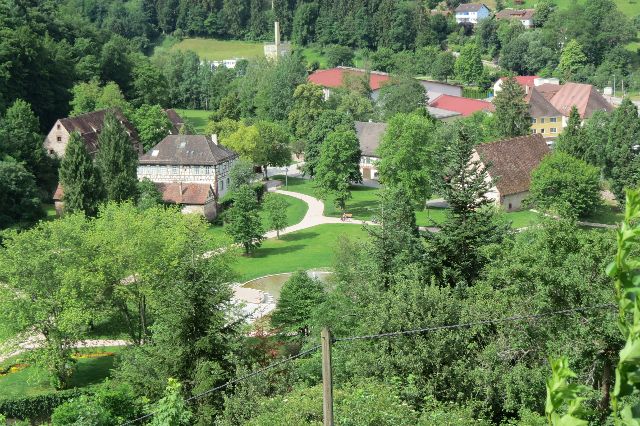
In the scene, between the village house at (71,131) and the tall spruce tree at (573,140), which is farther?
the village house at (71,131)

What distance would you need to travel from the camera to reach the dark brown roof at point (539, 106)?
232ft

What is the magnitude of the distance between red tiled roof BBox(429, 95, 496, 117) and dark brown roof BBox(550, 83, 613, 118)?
6.78 m

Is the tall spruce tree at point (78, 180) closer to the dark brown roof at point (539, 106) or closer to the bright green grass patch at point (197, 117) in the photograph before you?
the bright green grass patch at point (197, 117)

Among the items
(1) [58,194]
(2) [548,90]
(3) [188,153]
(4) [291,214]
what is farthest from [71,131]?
(2) [548,90]

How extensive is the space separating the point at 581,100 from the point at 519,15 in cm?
4979

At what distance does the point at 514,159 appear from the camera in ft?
177

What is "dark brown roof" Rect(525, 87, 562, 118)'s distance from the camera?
70625mm

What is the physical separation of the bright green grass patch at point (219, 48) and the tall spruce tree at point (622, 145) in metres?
70.9

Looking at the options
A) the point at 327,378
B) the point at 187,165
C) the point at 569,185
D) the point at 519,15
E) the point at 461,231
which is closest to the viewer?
the point at 327,378

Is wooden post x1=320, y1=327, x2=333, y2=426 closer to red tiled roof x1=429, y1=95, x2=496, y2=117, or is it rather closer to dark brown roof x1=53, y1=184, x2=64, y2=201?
dark brown roof x1=53, y1=184, x2=64, y2=201

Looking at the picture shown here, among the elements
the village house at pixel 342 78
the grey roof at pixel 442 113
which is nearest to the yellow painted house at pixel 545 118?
the grey roof at pixel 442 113

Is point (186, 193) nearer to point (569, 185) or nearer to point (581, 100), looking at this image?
point (569, 185)

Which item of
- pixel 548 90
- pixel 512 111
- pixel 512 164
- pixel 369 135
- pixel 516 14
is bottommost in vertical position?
pixel 369 135

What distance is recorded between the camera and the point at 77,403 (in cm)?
2080
